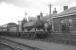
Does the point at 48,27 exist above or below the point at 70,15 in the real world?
below

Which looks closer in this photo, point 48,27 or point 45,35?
point 45,35

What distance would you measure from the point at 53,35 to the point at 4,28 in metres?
30.5

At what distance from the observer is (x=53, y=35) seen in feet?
62.4

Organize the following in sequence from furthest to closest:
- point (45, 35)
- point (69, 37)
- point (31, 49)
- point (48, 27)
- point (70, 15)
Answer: point (48, 27) < point (70, 15) < point (45, 35) < point (69, 37) < point (31, 49)

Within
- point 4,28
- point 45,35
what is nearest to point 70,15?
point 45,35

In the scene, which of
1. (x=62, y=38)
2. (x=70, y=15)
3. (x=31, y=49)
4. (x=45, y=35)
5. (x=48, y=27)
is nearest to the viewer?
(x=31, y=49)

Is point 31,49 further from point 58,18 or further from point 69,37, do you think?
point 58,18

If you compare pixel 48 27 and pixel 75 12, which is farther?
pixel 48 27

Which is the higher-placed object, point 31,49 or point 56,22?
point 56,22

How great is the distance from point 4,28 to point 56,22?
25.4 metres

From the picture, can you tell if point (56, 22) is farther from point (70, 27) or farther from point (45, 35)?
point (45, 35)

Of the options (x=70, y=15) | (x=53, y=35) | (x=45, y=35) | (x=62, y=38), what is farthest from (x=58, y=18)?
(x=62, y=38)

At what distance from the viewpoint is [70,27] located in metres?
23.6

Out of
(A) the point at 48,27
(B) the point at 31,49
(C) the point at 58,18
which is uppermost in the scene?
(C) the point at 58,18
